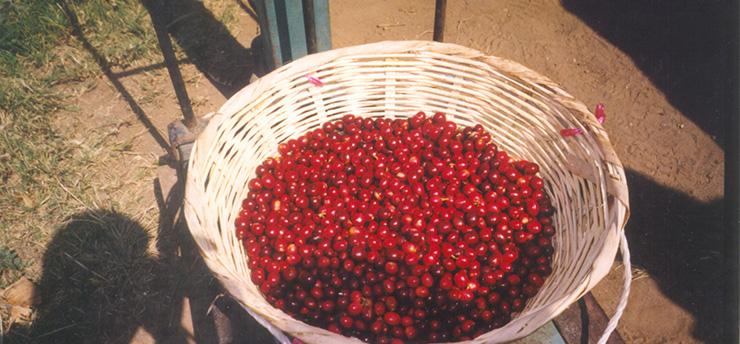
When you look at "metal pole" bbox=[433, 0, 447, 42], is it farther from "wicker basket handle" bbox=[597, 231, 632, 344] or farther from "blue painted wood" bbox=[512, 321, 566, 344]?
"blue painted wood" bbox=[512, 321, 566, 344]

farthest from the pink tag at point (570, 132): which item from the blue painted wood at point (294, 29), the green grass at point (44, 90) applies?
the green grass at point (44, 90)

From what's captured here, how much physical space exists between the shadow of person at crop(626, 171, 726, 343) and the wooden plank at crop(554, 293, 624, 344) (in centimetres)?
113

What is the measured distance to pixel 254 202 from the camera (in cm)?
259

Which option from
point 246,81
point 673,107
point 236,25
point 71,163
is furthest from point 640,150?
point 71,163

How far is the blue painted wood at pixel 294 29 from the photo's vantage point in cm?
337

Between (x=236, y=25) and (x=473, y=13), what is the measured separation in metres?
2.33

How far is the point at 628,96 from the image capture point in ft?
14.1

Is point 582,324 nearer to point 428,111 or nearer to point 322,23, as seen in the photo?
point 428,111

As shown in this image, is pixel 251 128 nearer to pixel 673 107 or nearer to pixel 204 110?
pixel 204 110

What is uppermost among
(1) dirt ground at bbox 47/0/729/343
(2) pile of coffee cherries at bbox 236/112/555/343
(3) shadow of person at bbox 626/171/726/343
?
(2) pile of coffee cherries at bbox 236/112/555/343

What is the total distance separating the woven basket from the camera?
199 centimetres

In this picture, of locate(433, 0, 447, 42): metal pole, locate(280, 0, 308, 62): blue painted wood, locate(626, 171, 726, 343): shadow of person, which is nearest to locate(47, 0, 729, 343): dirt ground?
locate(626, 171, 726, 343): shadow of person

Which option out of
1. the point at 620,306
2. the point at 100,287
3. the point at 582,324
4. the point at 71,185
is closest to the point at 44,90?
the point at 71,185

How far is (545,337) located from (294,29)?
7.99 feet
